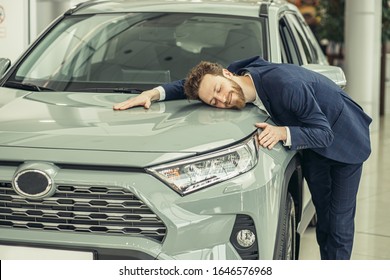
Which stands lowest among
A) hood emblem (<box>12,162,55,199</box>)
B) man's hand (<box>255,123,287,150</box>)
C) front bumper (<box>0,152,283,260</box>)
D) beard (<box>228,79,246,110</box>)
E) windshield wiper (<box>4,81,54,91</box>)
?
front bumper (<box>0,152,283,260</box>)

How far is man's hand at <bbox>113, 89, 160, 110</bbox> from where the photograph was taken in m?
3.25

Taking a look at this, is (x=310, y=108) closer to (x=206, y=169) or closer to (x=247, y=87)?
(x=247, y=87)

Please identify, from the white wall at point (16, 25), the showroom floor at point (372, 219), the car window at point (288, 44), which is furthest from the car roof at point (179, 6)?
the white wall at point (16, 25)

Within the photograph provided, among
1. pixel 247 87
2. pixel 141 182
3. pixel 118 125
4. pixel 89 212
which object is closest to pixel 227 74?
pixel 247 87

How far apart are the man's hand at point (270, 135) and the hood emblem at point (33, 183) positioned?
820mm

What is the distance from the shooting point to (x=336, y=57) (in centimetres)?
1403

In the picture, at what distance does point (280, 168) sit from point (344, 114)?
0.57m

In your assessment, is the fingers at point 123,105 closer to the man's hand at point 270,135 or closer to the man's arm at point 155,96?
the man's arm at point 155,96

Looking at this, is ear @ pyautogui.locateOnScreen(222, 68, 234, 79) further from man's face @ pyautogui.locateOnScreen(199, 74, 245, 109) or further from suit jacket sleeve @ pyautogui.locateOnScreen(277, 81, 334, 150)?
suit jacket sleeve @ pyautogui.locateOnScreen(277, 81, 334, 150)

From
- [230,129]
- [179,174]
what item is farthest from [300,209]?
[179,174]

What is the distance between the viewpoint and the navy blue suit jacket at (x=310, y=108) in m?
3.09

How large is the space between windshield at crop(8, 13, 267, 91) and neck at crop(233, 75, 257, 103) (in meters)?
0.66

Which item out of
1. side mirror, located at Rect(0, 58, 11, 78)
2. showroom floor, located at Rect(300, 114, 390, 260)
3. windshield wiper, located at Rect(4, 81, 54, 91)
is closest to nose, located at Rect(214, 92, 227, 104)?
windshield wiper, located at Rect(4, 81, 54, 91)

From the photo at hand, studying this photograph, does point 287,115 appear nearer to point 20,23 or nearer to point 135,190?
point 135,190
